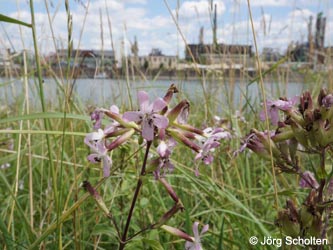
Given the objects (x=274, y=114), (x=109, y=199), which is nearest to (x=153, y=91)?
(x=109, y=199)

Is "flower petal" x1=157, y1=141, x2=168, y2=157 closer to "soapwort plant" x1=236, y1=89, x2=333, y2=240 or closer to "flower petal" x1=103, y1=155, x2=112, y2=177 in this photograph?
"flower petal" x1=103, y1=155, x2=112, y2=177

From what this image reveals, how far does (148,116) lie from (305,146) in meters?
0.34

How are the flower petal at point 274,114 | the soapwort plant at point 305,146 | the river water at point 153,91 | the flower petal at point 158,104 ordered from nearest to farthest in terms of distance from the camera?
1. the flower petal at point 158,104
2. the soapwort plant at point 305,146
3. the flower petal at point 274,114
4. the river water at point 153,91

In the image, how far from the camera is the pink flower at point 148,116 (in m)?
0.67

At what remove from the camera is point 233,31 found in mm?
2533

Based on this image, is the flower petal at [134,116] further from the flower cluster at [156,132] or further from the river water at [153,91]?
the river water at [153,91]

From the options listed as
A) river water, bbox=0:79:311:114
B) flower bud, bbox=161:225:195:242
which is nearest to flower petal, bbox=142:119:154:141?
flower bud, bbox=161:225:195:242

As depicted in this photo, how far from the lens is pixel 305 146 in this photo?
0.82m

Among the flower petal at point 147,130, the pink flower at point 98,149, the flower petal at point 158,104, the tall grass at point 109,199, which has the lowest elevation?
the tall grass at point 109,199

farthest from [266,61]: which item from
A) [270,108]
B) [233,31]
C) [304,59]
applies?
[270,108]

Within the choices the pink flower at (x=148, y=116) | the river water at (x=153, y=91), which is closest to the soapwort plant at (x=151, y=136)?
the pink flower at (x=148, y=116)

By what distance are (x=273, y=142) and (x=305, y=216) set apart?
16 cm

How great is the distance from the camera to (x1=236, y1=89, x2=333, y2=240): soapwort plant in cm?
78

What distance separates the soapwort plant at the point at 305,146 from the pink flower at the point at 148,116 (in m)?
0.23
